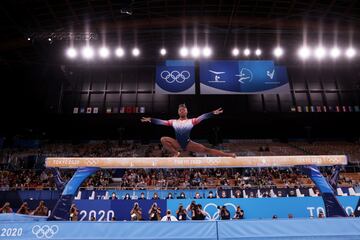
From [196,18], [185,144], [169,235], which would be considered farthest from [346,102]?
[169,235]

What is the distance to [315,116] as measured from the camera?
82.9 feet

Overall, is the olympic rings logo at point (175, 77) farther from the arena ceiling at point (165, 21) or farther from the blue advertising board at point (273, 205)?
the blue advertising board at point (273, 205)

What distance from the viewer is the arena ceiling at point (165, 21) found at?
17703 mm

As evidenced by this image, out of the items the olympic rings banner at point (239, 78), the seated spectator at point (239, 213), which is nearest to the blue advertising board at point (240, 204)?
the seated spectator at point (239, 213)

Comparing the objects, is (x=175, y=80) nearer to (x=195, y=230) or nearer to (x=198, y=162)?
(x=198, y=162)

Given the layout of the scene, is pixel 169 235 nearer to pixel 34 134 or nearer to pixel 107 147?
pixel 107 147

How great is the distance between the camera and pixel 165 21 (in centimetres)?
1978

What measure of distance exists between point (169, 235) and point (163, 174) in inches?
503

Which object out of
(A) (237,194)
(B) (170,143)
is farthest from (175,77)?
(B) (170,143)

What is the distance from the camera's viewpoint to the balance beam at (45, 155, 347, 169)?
Result: 8.45 meters

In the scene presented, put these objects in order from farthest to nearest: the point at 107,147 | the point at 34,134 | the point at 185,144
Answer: the point at 34,134, the point at 107,147, the point at 185,144

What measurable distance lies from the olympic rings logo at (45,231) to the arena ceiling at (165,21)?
13.9m

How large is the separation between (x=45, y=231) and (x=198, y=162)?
446 cm

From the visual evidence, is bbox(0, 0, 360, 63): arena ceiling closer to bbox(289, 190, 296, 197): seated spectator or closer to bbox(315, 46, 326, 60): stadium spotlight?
bbox(315, 46, 326, 60): stadium spotlight
